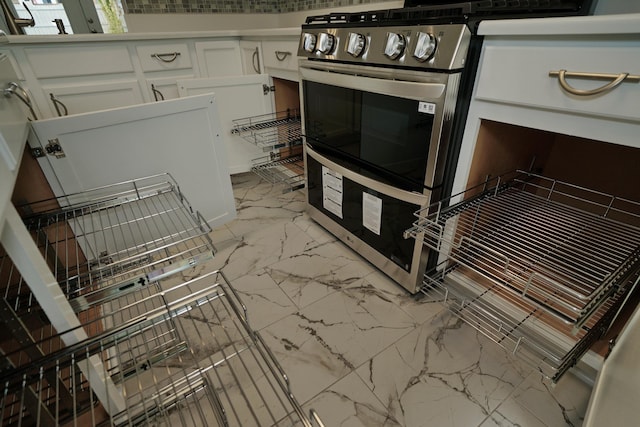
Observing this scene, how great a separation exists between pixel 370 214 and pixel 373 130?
0.36 meters

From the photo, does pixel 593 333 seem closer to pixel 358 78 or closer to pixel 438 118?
pixel 438 118

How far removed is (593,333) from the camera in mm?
873

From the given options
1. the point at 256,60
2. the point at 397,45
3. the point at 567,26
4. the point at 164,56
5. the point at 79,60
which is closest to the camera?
the point at 567,26

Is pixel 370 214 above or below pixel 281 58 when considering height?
below

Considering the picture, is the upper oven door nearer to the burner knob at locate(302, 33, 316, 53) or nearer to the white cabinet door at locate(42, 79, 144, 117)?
the burner knob at locate(302, 33, 316, 53)

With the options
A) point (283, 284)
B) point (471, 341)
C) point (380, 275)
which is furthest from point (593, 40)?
point (283, 284)

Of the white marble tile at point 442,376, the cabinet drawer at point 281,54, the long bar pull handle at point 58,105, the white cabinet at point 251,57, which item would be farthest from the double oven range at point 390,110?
the long bar pull handle at point 58,105

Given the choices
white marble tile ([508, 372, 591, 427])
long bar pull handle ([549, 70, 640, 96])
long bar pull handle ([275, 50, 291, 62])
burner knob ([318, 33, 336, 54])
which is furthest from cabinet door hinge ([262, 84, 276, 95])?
white marble tile ([508, 372, 591, 427])

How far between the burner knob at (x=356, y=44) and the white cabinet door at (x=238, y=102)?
3.52 feet

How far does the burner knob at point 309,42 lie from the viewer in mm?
1392

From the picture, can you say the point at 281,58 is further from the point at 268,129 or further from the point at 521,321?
the point at 521,321

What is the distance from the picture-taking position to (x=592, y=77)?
0.74 m

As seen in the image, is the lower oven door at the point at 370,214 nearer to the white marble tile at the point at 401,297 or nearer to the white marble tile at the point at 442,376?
the white marble tile at the point at 401,297

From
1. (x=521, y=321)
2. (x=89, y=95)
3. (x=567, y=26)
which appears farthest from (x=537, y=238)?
(x=89, y=95)
